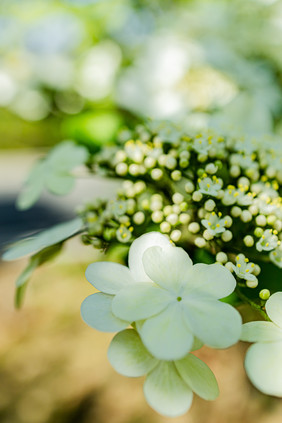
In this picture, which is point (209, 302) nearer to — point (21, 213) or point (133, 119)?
point (133, 119)

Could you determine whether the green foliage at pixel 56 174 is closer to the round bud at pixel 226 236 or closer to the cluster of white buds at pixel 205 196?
the cluster of white buds at pixel 205 196

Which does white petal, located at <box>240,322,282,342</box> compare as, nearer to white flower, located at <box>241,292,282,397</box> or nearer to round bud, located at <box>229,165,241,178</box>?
white flower, located at <box>241,292,282,397</box>

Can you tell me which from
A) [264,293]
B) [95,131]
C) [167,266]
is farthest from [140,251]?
[95,131]

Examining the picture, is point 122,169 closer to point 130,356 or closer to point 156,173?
point 156,173

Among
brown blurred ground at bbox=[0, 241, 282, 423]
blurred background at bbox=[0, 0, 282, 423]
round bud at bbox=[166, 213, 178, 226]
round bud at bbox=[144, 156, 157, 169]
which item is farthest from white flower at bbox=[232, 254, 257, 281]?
brown blurred ground at bbox=[0, 241, 282, 423]

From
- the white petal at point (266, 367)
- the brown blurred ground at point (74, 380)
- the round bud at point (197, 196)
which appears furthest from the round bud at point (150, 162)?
the brown blurred ground at point (74, 380)

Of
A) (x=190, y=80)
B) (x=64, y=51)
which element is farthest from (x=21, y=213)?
(x=190, y=80)
